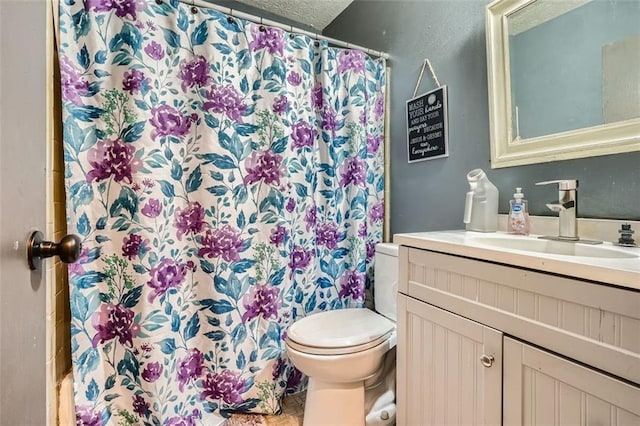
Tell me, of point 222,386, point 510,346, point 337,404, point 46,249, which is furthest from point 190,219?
point 510,346

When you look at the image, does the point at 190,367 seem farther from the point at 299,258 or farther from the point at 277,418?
the point at 299,258

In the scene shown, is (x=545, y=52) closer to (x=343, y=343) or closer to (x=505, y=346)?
(x=505, y=346)

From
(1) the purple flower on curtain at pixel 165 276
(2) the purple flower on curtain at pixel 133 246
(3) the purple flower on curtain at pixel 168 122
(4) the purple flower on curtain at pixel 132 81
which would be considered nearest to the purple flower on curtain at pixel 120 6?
(4) the purple flower on curtain at pixel 132 81

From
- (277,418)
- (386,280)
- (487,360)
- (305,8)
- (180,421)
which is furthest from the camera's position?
(305,8)

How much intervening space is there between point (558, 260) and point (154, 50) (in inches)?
59.4

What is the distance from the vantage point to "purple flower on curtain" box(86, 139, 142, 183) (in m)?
1.20

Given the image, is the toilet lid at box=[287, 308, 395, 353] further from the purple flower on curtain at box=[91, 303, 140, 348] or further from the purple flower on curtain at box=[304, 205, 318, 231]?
the purple flower on curtain at box=[91, 303, 140, 348]

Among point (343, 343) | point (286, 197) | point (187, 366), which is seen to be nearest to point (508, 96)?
point (286, 197)

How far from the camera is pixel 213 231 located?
1.36 metres

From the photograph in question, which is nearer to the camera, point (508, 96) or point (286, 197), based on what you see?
point (508, 96)

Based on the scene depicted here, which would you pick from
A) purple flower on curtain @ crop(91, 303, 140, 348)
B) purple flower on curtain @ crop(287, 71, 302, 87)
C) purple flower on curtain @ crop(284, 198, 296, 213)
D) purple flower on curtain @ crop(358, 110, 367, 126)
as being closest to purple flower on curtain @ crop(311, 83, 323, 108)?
purple flower on curtain @ crop(287, 71, 302, 87)

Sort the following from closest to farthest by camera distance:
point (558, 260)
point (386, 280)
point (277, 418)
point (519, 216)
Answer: point (558, 260)
point (519, 216)
point (277, 418)
point (386, 280)

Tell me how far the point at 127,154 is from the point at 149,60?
0.39m

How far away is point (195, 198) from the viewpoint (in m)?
1.35
